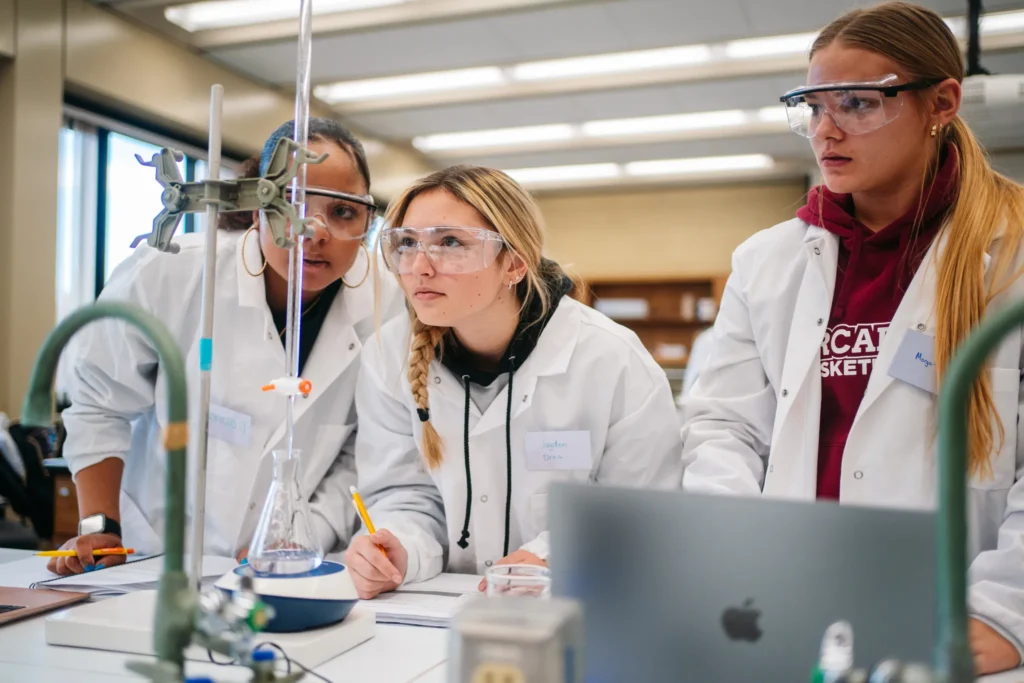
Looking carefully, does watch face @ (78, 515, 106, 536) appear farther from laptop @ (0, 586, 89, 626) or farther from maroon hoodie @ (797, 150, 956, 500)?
maroon hoodie @ (797, 150, 956, 500)

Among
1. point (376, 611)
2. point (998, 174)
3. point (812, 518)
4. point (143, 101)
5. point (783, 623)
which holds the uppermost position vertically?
point (143, 101)

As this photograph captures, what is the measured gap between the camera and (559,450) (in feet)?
5.91

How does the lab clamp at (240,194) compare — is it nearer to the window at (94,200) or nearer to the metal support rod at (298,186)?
the metal support rod at (298,186)

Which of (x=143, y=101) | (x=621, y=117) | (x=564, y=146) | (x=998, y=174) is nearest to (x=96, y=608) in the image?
(x=998, y=174)

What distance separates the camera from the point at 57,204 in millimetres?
4656

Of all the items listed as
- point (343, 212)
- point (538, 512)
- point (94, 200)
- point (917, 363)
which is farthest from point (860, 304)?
point (94, 200)

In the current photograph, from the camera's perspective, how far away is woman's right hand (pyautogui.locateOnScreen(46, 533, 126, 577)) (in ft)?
5.60

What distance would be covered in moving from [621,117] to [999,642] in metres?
5.69

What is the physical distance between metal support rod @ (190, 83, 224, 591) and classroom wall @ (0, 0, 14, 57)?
3795 mm

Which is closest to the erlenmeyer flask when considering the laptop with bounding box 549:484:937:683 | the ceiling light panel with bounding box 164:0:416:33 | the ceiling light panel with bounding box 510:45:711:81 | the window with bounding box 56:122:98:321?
the laptop with bounding box 549:484:937:683

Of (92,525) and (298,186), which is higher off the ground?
(298,186)

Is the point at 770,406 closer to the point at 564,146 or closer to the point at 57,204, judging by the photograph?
the point at 57,204

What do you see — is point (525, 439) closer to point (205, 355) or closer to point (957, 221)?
point (205, 355)

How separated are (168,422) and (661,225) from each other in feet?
27.1
